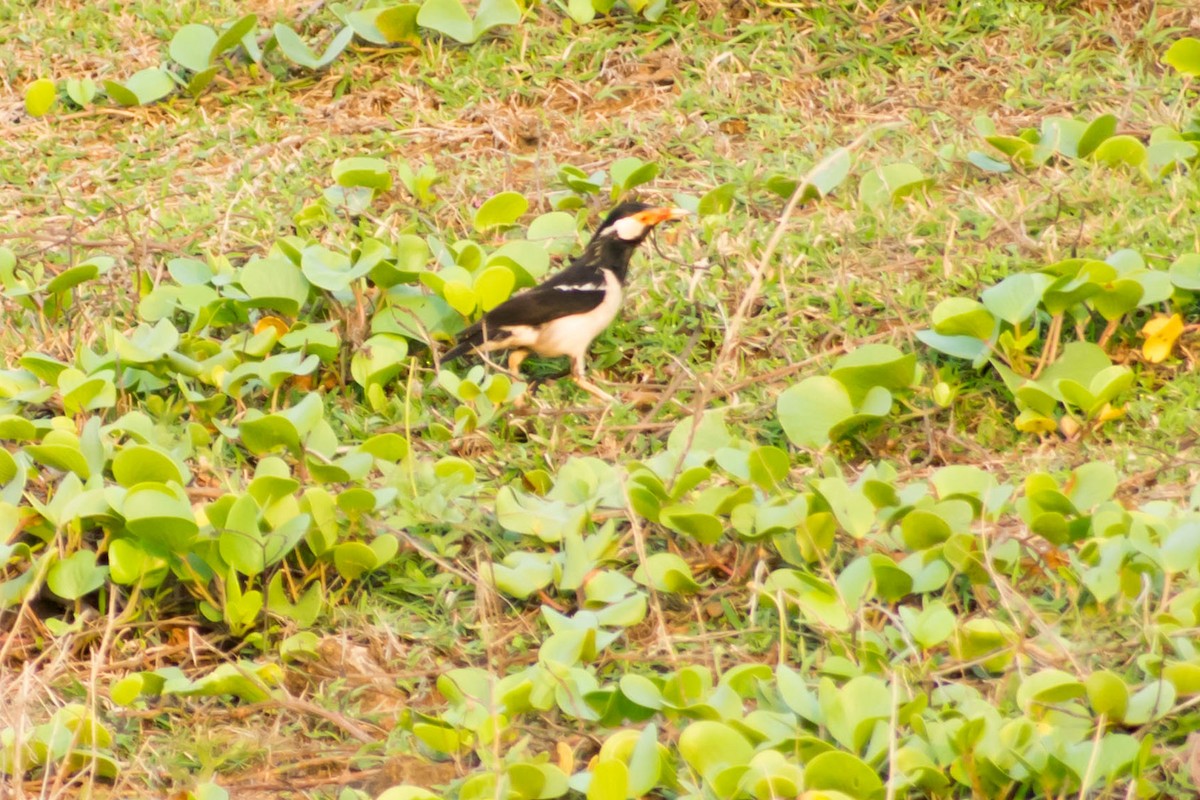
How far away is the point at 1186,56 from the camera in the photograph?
651 centimetres

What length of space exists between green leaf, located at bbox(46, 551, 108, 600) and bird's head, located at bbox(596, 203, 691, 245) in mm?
2296

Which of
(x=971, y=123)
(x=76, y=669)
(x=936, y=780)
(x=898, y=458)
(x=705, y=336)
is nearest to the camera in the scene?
(x=936, y=780)

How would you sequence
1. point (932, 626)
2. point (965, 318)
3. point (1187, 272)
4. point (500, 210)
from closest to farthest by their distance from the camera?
point (932, 626) < point (965, 318) < point (1187, 272) < point (500, 210)

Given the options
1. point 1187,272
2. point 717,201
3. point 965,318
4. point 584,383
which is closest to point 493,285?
point 584,383

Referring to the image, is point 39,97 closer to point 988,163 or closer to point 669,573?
point 988,163

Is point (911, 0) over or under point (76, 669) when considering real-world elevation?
over

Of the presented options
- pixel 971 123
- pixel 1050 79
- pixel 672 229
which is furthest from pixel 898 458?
pixel 1050 79

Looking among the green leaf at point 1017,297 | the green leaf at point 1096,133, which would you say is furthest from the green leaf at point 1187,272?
the green leaf at point 1096,133

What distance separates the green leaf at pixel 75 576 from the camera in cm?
436

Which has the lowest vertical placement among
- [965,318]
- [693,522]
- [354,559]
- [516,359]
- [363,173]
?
[516,359]

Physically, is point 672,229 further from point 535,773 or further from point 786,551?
point 535,773

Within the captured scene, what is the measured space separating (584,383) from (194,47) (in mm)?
3010

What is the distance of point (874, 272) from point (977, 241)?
1.44ft

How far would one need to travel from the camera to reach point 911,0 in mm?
7391
